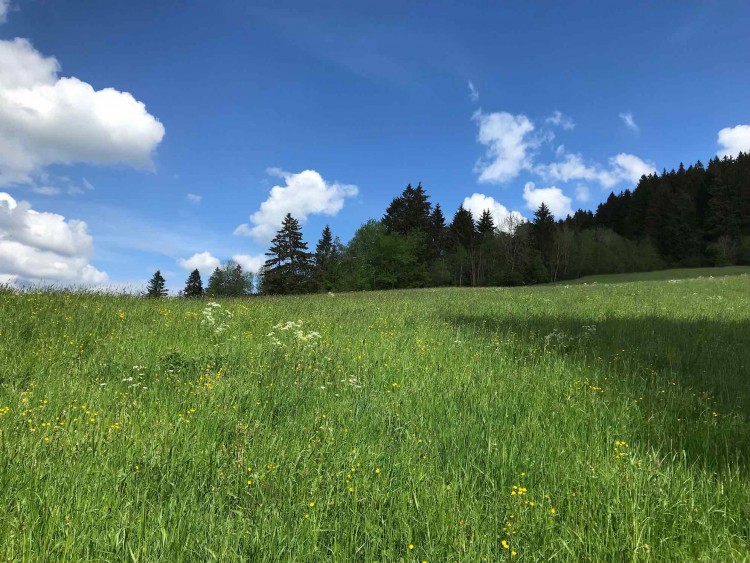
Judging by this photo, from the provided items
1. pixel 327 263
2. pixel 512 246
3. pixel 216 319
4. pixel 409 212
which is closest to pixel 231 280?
pixel 327 263

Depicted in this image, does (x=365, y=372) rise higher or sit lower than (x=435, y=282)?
lower

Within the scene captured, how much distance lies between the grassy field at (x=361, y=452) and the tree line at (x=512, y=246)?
2459 inches

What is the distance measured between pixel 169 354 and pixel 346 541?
4818mm

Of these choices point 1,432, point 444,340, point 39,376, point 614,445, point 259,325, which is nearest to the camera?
point 1,432

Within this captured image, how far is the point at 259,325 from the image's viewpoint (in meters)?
9.43

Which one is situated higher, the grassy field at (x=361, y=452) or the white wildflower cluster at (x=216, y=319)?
the white wildflower cluster at (x=216, y=319)

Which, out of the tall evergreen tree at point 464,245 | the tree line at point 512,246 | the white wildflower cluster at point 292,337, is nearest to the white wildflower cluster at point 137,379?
the white wildflower cluster at point 292,337

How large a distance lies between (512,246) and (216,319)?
266ft

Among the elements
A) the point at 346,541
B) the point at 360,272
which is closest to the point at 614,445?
the point at 346,541

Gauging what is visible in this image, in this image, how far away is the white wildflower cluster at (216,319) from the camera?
8.51 meters

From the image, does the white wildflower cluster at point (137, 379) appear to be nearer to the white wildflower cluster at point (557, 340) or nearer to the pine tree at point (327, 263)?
the white wildflower cluster at point (557, 340)

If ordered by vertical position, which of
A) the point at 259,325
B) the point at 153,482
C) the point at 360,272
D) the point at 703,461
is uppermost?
the point at 360,272

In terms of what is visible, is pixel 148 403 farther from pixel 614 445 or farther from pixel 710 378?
pixel 710 378

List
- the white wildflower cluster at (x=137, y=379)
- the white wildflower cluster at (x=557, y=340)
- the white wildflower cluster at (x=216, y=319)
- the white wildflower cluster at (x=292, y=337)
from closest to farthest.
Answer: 1. the white wildflower cluster at (x=137, y=379)
2. the white wildflower cluster at (x=292, y=337)
3. the white wildflower cluster at (x=557, y=340)
4. the white wildflower cluster at (x=216, y=319)
